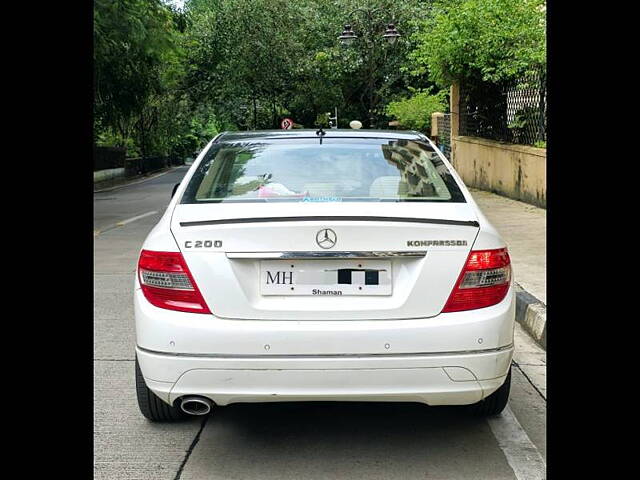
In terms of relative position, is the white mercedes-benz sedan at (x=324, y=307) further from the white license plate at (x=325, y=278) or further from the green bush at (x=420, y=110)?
the green bush at (x=420, y=110)

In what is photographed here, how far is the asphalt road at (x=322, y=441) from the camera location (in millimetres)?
3924

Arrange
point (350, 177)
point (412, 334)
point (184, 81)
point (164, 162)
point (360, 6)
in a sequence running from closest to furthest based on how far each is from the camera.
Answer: point (412, 334) < point (350, 177) < point (360, 6) < point (184, 81) < point (164, 162)

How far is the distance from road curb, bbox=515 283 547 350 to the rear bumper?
2.79 metres

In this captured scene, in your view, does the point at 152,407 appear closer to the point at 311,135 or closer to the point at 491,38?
the point at 311,135

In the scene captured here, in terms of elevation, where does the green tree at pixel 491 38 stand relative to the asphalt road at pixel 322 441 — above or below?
above

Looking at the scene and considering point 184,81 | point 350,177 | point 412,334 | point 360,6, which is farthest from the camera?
point 184,81

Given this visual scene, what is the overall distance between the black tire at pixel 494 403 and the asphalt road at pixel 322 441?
6cm

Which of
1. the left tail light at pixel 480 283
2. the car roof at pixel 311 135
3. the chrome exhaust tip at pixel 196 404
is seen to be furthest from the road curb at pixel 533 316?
the chrome exhaust tip at pixel 196 404

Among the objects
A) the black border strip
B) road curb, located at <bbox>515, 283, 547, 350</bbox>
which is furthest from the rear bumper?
road curb, located at <bbox>515, 283, 547, 350</bbox>

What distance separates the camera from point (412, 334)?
3.66 meters

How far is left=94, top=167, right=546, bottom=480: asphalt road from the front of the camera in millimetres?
3924

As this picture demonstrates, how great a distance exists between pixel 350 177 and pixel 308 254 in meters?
0.95
